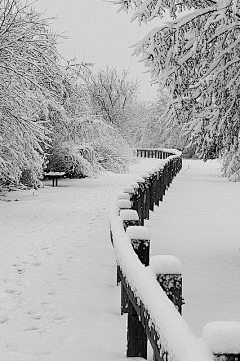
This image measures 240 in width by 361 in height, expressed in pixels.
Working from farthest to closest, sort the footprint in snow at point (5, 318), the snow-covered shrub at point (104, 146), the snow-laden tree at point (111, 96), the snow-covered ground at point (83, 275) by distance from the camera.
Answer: the snow-laden tree at point (111, 96)
the snow-covered shrub at point (104, 146)
the footprint in snow at point (5, 318)
the snow-covered ground at point (83, 275)

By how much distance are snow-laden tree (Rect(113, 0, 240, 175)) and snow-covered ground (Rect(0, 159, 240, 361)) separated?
6.99 feet

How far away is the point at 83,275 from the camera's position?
23.2ft

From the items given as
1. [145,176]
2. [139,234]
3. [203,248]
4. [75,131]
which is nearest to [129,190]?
[203,248]

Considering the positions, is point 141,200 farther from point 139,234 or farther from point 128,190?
point 139,234

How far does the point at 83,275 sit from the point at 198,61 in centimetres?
338

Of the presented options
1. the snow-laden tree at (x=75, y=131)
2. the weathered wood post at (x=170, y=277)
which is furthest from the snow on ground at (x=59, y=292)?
the snow-laden tree at (x=75, y=131)

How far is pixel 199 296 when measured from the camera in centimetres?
640

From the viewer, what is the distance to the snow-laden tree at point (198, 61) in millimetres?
7172

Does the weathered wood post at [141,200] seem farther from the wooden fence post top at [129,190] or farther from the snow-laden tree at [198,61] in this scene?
the snow-laden tree at [198,61]

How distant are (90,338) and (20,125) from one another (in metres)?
10.2

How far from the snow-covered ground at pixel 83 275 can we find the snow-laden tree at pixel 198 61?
→ 2.13m

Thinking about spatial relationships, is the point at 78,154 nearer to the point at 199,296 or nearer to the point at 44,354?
the point at 199,296

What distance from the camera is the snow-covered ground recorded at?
4711 millimetres

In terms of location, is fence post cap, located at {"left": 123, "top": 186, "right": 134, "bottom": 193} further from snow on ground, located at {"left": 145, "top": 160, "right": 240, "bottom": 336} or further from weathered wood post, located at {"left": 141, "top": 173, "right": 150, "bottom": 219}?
weathered wood post, located at {"left": 141, "top": 173, "right": 150, "bottom": 219}
